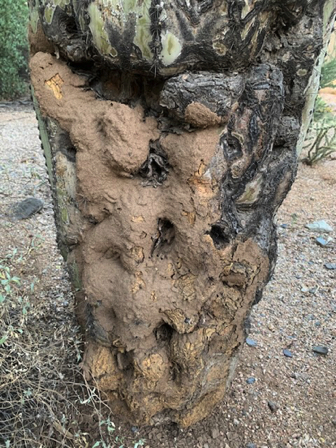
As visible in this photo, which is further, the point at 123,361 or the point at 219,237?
the point at 123,361

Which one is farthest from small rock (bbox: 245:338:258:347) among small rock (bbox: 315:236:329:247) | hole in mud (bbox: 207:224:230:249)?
small rock (bbox: 315:236:329:247)

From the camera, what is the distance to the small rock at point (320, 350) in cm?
250

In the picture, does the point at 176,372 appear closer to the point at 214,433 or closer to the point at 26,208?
the point at 214,433

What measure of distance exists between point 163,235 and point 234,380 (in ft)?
3.35

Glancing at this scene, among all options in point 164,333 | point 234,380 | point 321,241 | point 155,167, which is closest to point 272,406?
point 234,380

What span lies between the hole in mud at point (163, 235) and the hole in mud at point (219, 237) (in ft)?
0.42

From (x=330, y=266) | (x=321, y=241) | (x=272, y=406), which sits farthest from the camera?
(x=321, y=241)

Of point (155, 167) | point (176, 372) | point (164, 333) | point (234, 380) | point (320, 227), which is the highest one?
point (155, 167)

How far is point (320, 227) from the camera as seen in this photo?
161 inches

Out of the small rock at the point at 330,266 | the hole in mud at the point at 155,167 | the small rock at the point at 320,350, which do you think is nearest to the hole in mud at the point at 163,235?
the hole in mud at the point at 155,167

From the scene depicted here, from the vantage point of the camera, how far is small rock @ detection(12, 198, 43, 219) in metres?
3.84

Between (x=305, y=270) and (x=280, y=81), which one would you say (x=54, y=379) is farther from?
(x=305, y=270)

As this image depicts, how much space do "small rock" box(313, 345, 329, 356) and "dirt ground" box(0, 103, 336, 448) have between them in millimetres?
25

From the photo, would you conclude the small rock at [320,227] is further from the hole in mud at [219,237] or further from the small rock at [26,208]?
the hole in mud at [219,237]
